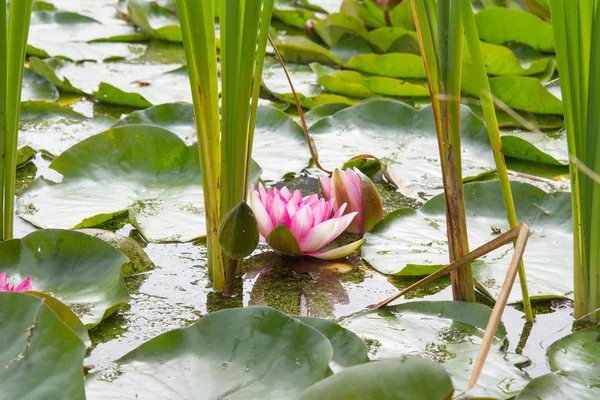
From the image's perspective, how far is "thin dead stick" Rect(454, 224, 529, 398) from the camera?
816 millimetres

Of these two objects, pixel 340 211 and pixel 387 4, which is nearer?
pixel 340 211

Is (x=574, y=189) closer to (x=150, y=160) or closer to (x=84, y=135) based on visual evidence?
(x=150, y=160)

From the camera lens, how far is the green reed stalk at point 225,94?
1.05 meters

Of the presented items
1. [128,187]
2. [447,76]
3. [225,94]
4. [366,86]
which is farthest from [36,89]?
[447,76]

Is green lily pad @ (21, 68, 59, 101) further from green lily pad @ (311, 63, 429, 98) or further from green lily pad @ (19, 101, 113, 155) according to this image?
green lily pad @ (311, 63, 429, 98)

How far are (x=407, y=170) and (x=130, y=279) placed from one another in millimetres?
747

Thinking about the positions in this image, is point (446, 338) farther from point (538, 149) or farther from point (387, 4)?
point (387, 4)

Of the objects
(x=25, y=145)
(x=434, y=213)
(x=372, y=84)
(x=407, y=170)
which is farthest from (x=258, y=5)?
(x=372, y=84)

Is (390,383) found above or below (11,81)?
below

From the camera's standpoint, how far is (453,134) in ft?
3.43

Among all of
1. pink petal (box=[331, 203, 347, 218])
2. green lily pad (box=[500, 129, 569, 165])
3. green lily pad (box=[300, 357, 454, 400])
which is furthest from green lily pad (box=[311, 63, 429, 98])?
green lily pad (box=[300, 357, 454, 400])

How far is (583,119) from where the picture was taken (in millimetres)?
1035

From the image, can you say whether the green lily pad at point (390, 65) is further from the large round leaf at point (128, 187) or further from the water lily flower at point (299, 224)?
the water lily flower at point (299, 224)

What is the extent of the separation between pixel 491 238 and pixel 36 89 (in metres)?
1.39
